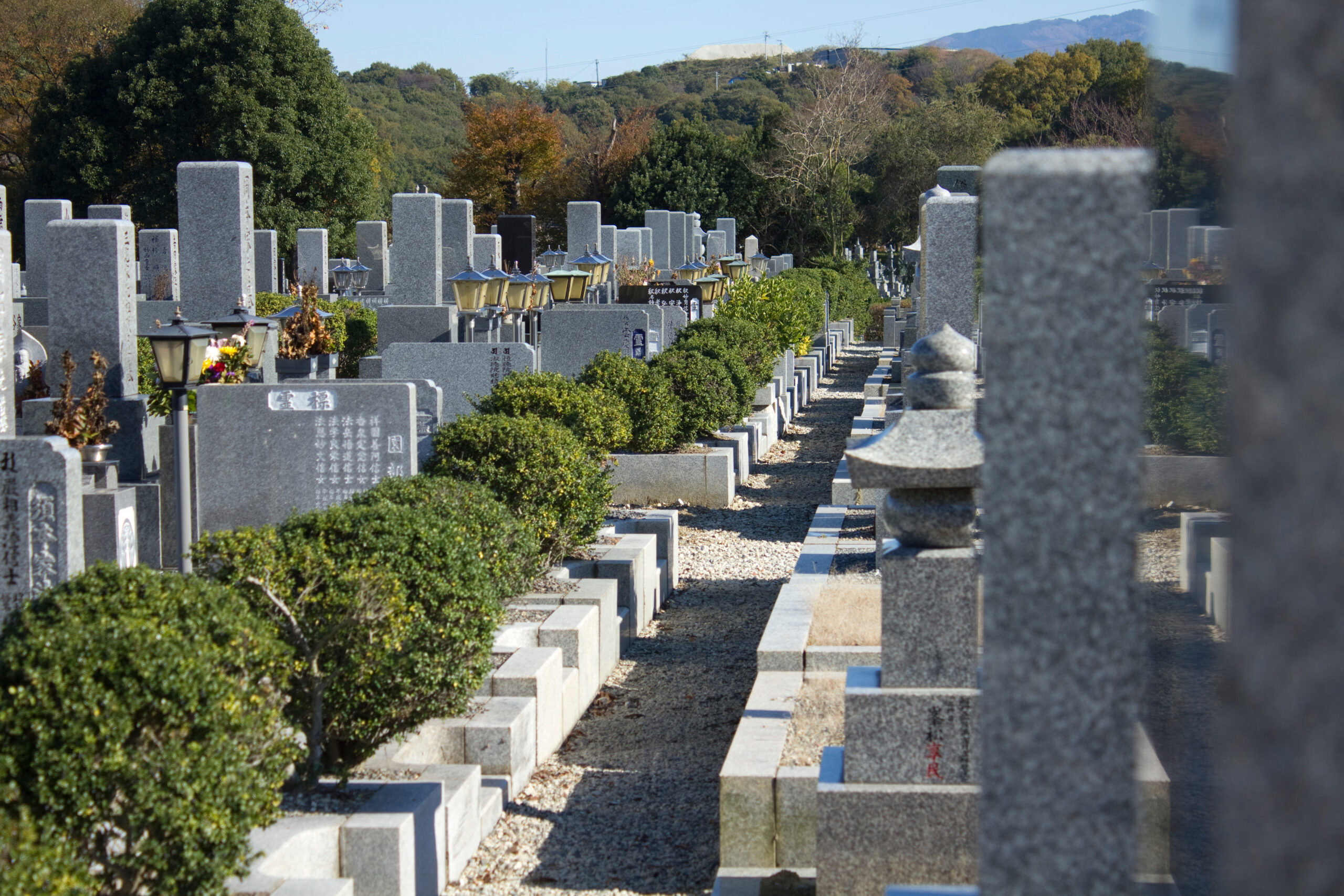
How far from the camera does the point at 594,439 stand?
9289 mm

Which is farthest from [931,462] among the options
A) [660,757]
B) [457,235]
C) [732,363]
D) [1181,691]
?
[457,235]

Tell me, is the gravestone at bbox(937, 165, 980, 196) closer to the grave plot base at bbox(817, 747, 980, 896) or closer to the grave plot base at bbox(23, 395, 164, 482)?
the grave plot base at bbox(23, 395, 164, 482)

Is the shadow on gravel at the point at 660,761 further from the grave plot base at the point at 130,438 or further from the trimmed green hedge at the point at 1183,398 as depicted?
the grave plot base at the point at 130,438

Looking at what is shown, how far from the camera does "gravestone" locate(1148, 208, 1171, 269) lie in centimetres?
280

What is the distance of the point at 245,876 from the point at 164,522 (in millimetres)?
4193

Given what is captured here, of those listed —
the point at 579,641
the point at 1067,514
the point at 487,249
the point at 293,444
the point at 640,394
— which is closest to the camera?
the point at 1067,514

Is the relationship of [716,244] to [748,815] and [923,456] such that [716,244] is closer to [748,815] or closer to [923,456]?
[748,815]

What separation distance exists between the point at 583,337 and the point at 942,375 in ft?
33.5

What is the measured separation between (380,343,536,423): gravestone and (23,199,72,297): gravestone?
1108 centimetres

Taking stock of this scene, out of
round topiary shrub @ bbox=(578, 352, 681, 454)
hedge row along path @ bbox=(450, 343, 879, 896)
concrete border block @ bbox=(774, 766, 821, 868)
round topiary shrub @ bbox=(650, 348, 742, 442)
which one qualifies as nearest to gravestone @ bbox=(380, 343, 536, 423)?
round topiary shrub @ bbox=(578, 352, 681, 454)

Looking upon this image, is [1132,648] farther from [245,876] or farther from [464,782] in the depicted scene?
[464,782]

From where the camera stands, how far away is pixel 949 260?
25.0 ft

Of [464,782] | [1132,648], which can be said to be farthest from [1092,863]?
[464,782]

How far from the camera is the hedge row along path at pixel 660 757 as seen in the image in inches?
197
